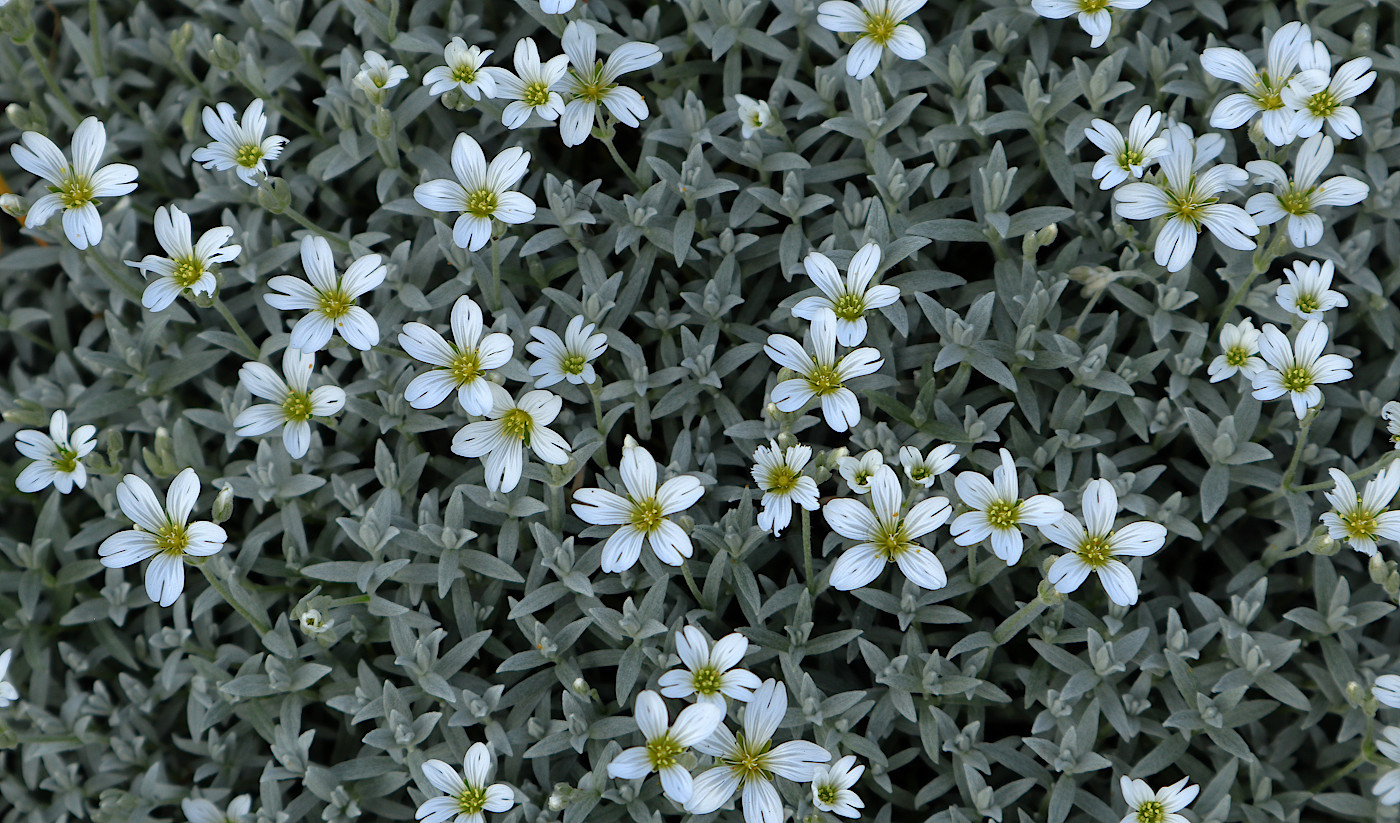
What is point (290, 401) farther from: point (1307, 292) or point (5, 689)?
point (1307, 292)

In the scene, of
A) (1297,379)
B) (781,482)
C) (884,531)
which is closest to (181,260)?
(781,482)

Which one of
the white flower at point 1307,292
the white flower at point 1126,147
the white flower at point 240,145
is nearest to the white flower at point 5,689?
the white flower at point 240,145

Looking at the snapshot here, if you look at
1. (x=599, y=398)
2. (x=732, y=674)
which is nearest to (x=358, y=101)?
(x=599, y=398)

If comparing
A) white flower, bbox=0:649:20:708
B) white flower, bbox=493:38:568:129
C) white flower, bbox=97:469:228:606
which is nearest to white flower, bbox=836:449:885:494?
white flower, bbox=493:38:568:129

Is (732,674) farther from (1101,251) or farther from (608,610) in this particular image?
(1101,251)

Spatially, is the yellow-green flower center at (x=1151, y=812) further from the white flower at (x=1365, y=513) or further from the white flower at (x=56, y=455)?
the white flower at (x=56, y=455)
